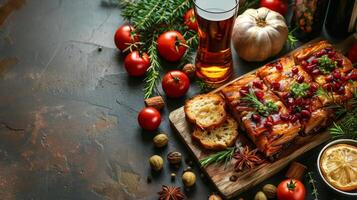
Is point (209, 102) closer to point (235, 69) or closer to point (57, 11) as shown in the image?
point (235, 69)

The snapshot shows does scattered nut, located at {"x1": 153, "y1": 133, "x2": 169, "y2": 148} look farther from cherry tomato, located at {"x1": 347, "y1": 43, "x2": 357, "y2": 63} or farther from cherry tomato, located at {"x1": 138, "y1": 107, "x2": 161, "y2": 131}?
cherry tomato, located at {"x1": 347, "y1": 43, "x2": 357, "y2": 63}

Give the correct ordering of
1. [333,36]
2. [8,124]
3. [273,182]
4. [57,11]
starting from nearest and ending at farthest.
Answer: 1. [273,182]
2. [8,124]
3. [333,36]
4. [57,11]

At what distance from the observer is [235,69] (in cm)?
295

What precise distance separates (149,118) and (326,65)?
0.93 metres

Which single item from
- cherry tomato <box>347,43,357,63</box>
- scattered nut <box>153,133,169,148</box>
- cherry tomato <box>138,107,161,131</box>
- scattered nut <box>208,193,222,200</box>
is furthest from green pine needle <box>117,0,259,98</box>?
scattered nut <box>208,193,222,200</box>

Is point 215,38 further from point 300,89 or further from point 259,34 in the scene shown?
point 300,89

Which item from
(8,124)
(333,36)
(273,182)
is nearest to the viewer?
(273,182)

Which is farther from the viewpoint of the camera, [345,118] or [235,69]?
[235,69]

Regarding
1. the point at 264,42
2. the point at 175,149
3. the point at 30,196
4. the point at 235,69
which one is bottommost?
the point at 30,196

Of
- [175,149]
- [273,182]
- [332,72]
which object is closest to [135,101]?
[175,149]

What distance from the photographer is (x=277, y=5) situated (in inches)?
121

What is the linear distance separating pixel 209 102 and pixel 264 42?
46 cm

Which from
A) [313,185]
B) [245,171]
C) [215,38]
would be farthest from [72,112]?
[313,185]

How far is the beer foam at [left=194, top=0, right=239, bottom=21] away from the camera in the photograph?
2502 mm
